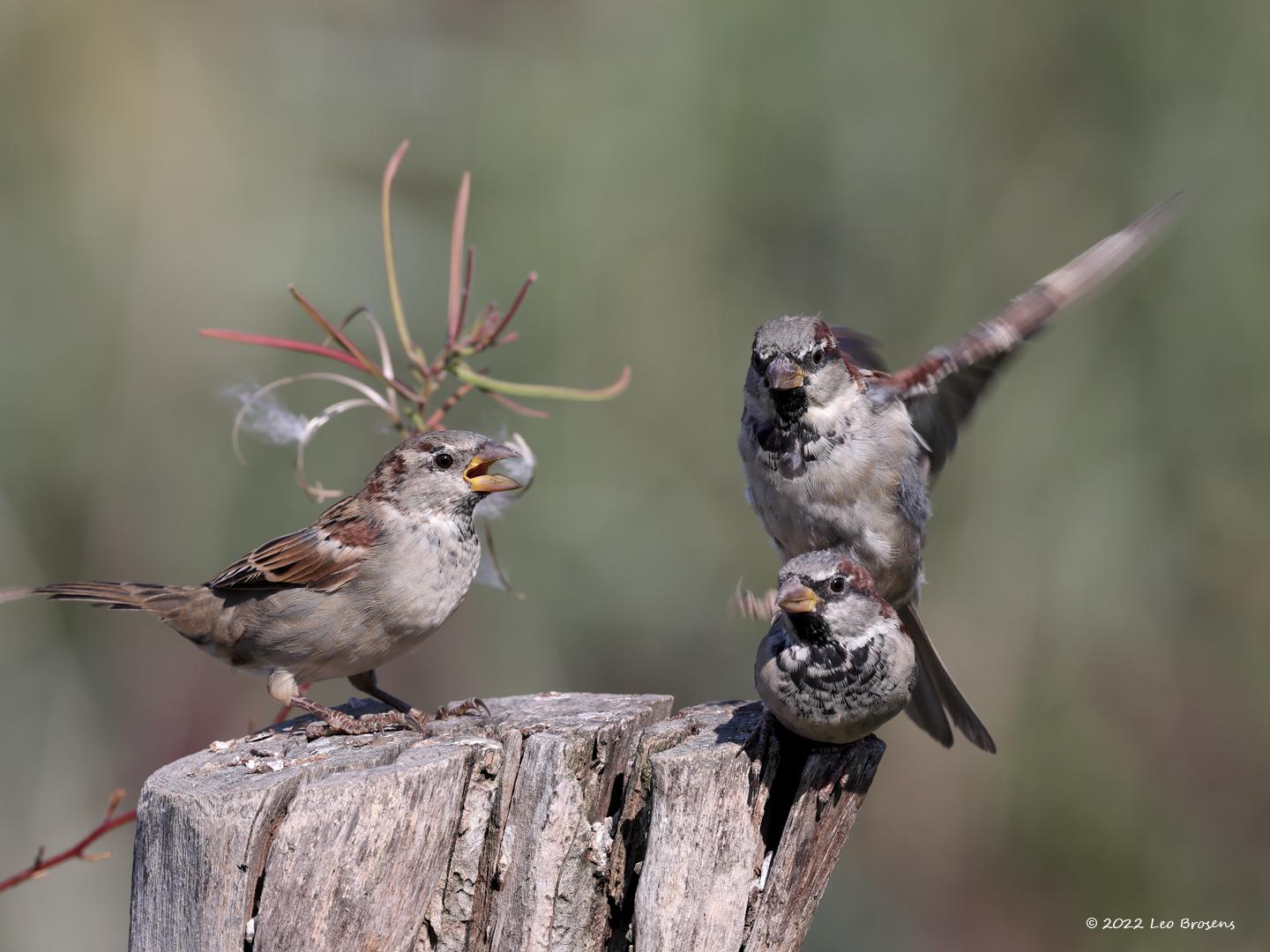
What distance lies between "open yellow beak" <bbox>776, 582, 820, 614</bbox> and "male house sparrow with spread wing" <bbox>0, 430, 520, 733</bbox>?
2.71ft

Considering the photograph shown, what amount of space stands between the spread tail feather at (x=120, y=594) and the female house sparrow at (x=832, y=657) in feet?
5.60

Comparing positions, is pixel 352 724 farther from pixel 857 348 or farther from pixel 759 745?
pixel 857 348

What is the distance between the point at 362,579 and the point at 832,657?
4.13 feet

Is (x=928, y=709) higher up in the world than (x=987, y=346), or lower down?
lower down

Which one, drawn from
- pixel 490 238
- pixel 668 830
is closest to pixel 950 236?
pixel 490 238

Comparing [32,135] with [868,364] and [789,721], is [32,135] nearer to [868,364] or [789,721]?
[868,364]

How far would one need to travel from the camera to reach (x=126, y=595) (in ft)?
11.9

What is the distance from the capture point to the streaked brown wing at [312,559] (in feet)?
11.3

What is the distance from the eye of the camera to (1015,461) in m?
5.18

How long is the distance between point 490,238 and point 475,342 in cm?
213

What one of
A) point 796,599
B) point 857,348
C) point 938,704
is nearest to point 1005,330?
point 857,348

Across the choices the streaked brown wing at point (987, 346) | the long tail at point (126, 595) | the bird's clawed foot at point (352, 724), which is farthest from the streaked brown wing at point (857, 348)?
the long tail at point (126, 595)

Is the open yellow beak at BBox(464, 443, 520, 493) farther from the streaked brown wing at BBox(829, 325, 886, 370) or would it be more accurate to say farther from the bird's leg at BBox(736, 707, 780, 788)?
the streaked brown wing at BBox(829, 325, 886, 370)

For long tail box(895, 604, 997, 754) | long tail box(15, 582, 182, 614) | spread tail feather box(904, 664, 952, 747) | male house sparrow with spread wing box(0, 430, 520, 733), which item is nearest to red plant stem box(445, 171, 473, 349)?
male house sparrow with spread wing box(0, 430, 520, 733)
